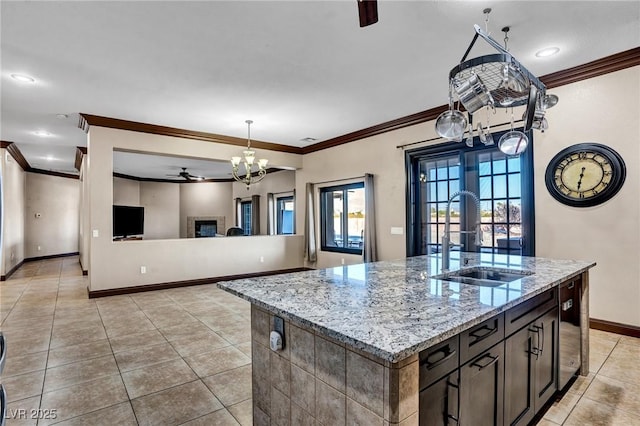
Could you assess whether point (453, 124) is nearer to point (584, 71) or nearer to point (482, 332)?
point (482, 332)

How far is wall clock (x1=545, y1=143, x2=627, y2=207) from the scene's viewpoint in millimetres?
3355

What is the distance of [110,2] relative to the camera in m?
2.45

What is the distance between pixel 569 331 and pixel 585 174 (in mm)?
2022

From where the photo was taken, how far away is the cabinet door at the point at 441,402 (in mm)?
1200

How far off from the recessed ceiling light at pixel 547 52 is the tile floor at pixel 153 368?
2.84 m

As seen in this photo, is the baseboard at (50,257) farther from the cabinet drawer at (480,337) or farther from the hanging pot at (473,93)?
the cabinet drawer at (480,337)

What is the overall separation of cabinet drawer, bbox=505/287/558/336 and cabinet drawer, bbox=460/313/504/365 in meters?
0.09

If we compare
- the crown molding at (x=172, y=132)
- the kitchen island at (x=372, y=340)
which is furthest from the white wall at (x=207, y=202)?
the kitchen island at (x=372, y=340)

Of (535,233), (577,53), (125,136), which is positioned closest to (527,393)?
(535,233)

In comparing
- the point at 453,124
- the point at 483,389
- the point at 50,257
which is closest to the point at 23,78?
the point at 453,124

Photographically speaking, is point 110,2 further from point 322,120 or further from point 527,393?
point 527,393

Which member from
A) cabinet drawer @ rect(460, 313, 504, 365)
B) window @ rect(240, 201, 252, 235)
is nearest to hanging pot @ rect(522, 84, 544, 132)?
cabinet drawer @ rect(460, 313, 504, 365)

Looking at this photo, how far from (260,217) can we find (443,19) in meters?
7.94

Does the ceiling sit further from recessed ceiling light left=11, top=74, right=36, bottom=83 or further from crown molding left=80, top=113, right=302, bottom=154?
crown molding left=80, top=113, right=302, bottom=154
